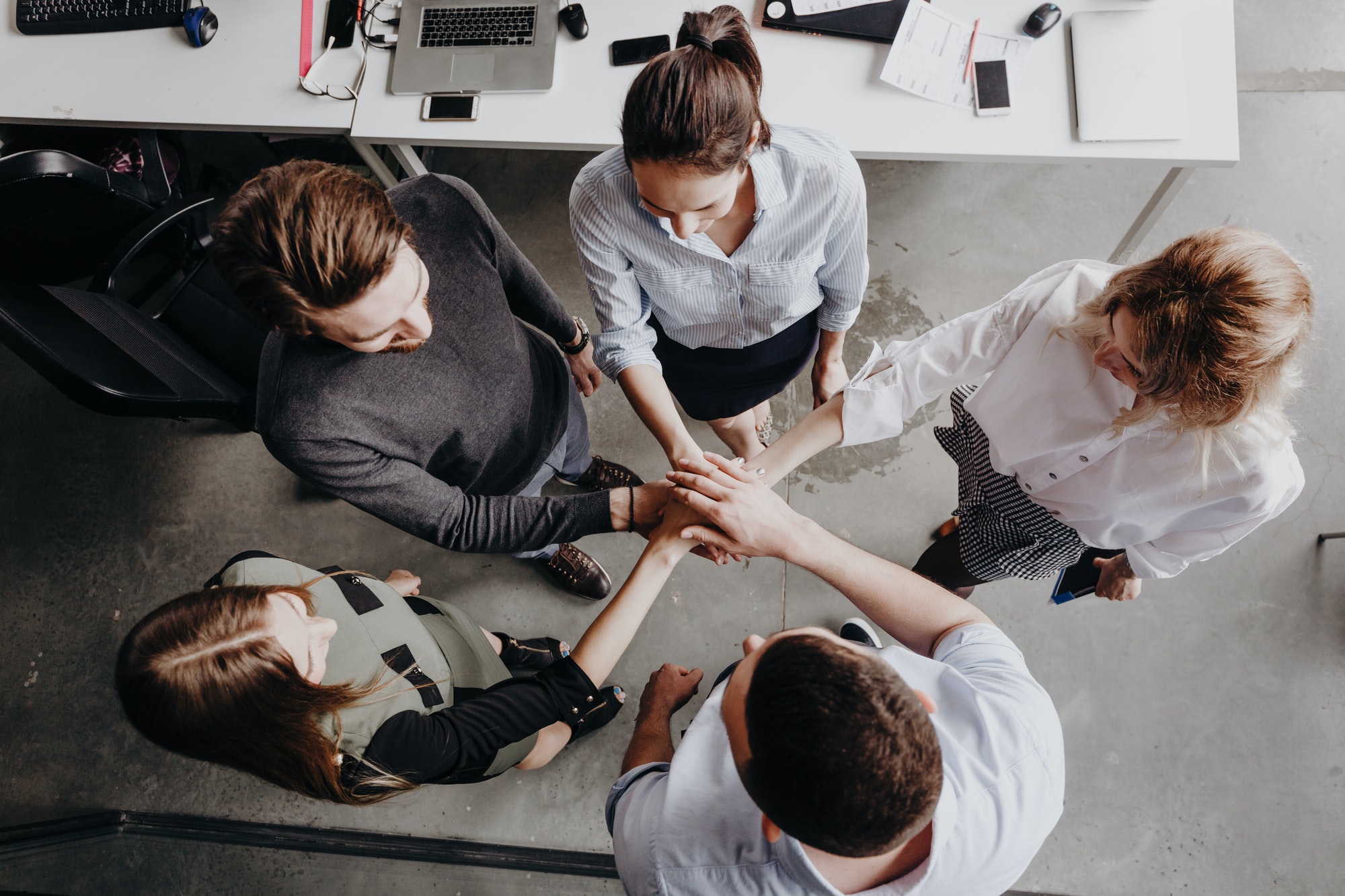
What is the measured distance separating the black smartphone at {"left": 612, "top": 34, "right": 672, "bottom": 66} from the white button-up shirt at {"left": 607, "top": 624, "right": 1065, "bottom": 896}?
5.94 ft

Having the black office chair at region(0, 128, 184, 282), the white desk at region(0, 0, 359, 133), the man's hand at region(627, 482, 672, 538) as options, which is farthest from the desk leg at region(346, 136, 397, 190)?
the man's hand at region(627, 482, 672, 538)

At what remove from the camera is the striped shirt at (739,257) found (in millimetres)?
1298

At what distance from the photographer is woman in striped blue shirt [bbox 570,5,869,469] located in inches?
41.9

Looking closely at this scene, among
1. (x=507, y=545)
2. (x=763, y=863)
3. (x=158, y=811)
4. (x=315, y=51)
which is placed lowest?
(x=158, y=811)

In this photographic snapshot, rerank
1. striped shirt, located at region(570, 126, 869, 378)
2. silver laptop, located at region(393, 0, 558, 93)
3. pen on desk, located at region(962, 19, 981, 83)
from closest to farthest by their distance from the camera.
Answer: striped shirt, located at region(570, 126, 869, 378) → pen on desk, located at region(962, 19, 981, 83) → silver laptop, located at region(393, 0, 558, 93)

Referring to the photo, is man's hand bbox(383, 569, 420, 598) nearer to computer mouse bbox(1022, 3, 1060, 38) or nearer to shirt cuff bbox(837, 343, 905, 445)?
shirt cuff bbox(837, 343, 905, 445)

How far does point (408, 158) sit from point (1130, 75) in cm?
215

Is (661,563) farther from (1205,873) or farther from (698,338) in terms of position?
(1205,873)

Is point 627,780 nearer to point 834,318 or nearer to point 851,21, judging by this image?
point 834,318

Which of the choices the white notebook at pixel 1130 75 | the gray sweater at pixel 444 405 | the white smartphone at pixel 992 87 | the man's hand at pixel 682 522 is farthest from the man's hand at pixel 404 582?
the white notebook at pixel 1130 75

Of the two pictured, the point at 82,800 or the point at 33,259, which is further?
the point at 82,800

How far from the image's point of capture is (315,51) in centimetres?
212

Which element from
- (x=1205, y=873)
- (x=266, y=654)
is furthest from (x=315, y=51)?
(x=1205, y=873)

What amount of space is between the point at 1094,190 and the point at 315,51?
9.21ft
